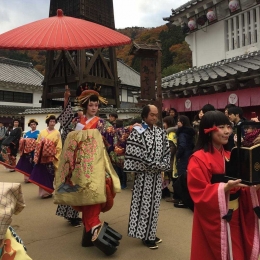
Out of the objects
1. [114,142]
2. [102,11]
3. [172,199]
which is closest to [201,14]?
[102,11]

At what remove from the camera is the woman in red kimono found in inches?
87.8

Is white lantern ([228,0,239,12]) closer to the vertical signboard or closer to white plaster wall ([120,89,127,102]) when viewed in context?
the vertical signboard

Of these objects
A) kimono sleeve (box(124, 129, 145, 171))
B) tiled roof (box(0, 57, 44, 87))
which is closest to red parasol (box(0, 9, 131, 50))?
kimono sleeve (box(124, 129, 145, 171))

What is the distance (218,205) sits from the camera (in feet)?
7.22

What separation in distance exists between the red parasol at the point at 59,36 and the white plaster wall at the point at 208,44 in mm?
7334

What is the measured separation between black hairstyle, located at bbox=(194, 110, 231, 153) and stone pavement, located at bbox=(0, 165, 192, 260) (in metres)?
1.78

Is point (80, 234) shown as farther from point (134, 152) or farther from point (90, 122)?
point (90, 122)

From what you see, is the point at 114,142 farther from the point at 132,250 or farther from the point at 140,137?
the point at 132,250

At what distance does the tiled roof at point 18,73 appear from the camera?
27805mm

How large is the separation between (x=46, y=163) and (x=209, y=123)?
513cm

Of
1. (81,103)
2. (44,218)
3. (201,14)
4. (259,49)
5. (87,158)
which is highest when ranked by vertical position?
(201,14)

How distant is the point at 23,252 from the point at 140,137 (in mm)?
2394

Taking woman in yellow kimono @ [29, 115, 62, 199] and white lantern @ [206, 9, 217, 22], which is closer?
woman in yellow kimono @ [29, 115, 62, 199]

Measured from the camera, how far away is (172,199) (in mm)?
6465
